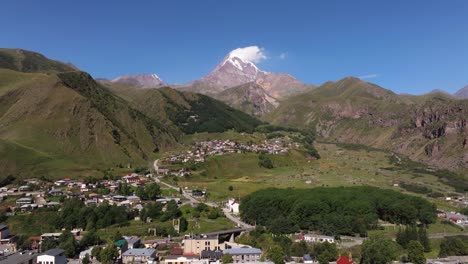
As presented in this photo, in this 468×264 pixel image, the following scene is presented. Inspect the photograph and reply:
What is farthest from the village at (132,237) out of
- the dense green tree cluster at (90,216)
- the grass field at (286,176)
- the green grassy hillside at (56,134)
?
the green grassy hillside at (56,134)

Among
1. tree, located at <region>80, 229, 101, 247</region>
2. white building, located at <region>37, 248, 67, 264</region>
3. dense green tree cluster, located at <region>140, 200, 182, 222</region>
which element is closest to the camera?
white building, located at <region>37, 248, 67, 264</region>

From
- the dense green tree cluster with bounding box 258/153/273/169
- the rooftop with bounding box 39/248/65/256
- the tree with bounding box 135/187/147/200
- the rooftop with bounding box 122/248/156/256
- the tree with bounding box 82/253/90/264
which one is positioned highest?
the dense green tree cluster with bounding box 258/153/273/169

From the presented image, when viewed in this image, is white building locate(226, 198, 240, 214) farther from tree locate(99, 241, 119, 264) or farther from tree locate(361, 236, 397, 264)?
tree locate(361, 236, 397, 264)

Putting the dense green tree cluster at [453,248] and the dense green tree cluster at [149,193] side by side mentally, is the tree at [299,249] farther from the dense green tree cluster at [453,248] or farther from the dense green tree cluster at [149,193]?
the dense green tree cluster at [149,193]

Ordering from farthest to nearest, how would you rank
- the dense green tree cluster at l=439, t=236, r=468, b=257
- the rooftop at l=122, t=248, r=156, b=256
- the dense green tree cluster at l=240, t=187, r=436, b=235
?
1. the dense green tree cluster at l=240, t=187, r=436, b=235
2. the dense green tree cluster at l=439, t=236, r=468, b=257
3. the rooftop at l=122, t=248, r=156, b=256

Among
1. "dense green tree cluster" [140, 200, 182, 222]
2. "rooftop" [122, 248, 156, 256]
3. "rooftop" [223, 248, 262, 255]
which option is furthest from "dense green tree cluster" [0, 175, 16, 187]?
"rooftop" [223, 248, 262, 255]

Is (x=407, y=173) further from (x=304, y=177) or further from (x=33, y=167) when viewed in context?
(x=33, y=167)

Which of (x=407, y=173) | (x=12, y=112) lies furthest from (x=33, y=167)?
(x=407, y=173)
